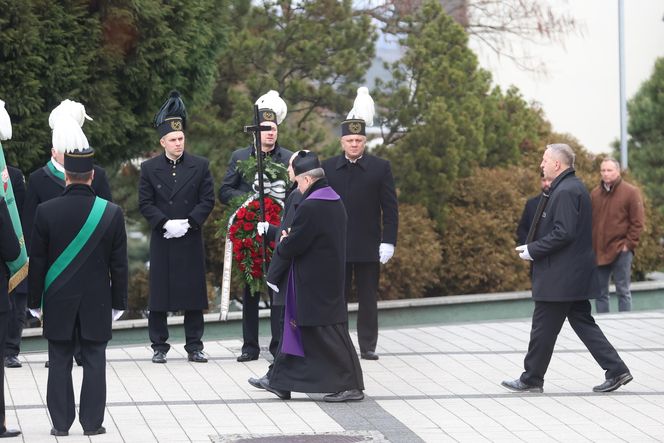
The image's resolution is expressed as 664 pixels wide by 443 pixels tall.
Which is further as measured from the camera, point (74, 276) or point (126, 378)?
point (126, 378)

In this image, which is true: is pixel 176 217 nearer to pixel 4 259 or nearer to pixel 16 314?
pixel 16 314

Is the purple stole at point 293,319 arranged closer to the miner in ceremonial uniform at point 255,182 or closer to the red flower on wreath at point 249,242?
the red flower on wreath at point 249,242

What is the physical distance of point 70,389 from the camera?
28.1 ft

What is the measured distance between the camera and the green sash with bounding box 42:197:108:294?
848 centimetres

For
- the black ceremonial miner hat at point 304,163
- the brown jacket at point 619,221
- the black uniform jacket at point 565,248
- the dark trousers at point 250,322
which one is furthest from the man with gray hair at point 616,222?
the black ceremonial miner hat at point 304,163

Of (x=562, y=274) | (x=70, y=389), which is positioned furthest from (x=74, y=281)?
(x=562, y=274)

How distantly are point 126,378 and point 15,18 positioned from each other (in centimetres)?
395

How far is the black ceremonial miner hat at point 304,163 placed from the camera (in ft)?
32.1

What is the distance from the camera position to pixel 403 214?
16.8 meters

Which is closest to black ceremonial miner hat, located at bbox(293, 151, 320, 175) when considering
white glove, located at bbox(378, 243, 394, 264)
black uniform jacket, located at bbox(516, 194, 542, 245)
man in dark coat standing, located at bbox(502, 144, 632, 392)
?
A: man in dark coat standing, located at bbox(502, 144, 632, 392)

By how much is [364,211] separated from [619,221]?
13.4 ft

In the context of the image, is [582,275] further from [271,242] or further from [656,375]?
[271,242]

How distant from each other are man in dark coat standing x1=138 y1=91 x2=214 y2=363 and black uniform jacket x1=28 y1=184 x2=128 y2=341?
3008mm

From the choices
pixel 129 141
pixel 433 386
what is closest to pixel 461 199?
pixel 129 141
